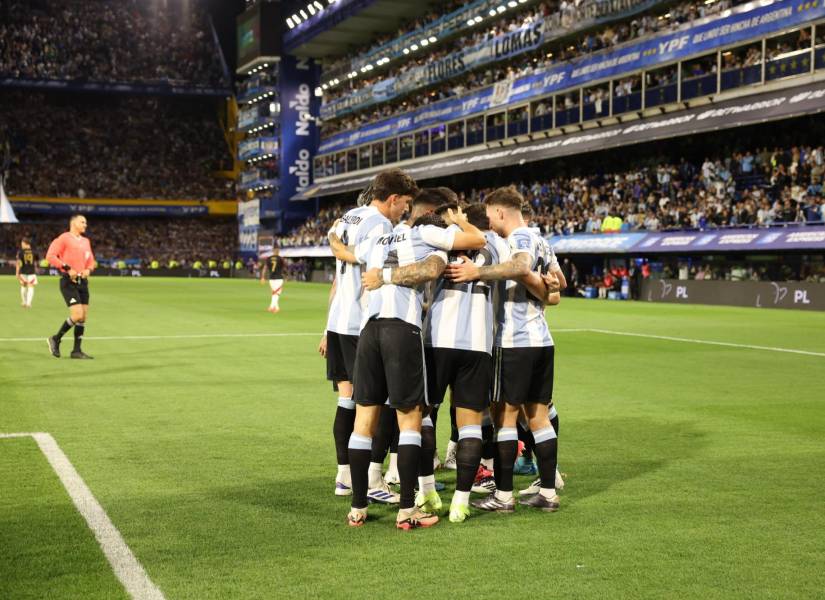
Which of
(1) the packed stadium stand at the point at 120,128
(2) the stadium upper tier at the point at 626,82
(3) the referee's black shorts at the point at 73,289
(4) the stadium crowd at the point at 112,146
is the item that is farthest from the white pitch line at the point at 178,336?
(4) the stadium crowd at the point at 112,146

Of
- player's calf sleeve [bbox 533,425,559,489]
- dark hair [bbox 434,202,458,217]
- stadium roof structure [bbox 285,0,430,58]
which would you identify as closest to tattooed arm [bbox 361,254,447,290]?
dark hair [bbox 434,202,458,217]

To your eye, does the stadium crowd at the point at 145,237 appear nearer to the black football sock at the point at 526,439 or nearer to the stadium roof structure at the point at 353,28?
the stadium roof structure at the point at 353,28

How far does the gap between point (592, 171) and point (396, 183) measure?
46112 millimetres

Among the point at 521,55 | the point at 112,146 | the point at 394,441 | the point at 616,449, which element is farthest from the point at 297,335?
the point at 112,146

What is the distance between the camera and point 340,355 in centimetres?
738

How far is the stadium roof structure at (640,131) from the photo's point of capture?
35719 millimetres

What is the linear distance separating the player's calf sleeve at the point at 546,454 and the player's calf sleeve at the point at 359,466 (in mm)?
1280

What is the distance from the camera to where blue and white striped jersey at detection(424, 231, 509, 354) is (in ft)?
21.1

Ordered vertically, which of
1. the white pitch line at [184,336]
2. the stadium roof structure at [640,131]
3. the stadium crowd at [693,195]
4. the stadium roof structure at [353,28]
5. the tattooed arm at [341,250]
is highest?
the stadium roof structure at [353,28]

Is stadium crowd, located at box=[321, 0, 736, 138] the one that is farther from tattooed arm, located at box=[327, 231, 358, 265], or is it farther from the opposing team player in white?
tattooed arm, located at box=[327, 231, 358, 265]

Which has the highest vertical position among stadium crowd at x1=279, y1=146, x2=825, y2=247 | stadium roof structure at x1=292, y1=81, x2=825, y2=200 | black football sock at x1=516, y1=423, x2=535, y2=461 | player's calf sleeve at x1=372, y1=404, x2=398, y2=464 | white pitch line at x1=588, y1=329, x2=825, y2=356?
stadium roof structure at x1=292, y1=81, x2=825, y2=200

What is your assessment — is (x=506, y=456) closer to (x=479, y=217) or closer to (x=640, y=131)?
(x=479, y=217)

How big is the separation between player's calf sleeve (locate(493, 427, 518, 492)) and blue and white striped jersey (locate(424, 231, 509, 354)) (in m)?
0.69

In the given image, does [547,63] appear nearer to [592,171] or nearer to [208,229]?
[592,171]
